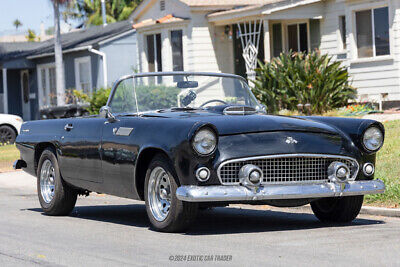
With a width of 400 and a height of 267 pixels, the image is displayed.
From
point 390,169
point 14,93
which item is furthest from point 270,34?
point 14,93

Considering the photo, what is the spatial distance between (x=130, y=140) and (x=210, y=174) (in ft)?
3.85

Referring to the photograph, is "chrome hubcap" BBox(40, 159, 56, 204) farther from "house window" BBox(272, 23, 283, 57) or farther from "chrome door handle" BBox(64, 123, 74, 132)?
"house window" BBox(272, 23, 283, 57)

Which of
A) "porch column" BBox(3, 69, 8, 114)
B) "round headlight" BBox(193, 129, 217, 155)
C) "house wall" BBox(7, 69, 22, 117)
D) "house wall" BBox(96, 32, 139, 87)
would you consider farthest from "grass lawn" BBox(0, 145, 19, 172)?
"house wall" BBox(7, 69, 22, 117)

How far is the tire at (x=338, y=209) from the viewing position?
821 centimetres

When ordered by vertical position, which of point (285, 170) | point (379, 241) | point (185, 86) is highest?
point (185, 86)

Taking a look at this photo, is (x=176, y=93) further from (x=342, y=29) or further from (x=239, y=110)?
(x=342, y=29)

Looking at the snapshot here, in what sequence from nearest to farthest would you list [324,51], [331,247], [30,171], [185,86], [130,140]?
[331,247], [130,140], [185,86], [30,171], [324,51]

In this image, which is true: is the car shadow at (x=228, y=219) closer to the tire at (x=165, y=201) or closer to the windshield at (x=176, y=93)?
the tire at (x=165, y=201)

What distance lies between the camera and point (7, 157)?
66.5ft

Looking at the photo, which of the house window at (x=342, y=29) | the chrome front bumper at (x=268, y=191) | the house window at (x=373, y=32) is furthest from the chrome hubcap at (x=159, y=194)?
the house window at (x=342, y=29)

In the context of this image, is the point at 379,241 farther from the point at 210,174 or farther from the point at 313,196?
the point at 210,174

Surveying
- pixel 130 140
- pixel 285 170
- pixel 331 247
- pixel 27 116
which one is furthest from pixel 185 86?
pixel 27 116

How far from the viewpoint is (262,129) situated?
7500 mm

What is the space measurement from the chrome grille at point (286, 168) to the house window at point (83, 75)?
1088 inches
